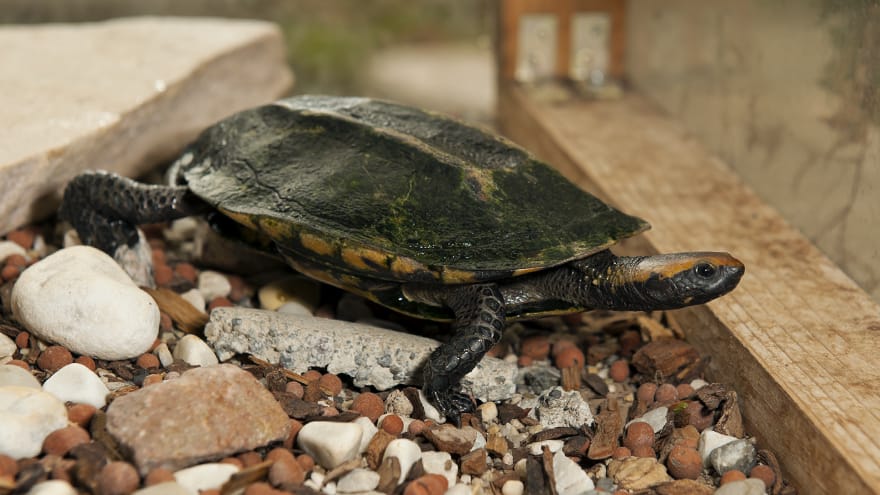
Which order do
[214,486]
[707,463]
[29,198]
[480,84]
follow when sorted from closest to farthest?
[214,486]
[707,463]
[29,198]
[480,84]

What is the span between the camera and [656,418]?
2.08 metres

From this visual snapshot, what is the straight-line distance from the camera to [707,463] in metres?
1.93

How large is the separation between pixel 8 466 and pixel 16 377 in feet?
1.10

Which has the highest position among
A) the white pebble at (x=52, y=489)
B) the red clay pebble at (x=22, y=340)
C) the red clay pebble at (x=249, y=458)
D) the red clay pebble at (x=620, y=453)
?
the white pebble at (x=52, y=489)

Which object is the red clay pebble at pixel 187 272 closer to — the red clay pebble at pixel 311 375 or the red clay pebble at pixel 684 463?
the red clay pebble at pixel 311 375

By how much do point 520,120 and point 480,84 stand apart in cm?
154

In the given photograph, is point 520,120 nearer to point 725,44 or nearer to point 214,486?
point 725,44

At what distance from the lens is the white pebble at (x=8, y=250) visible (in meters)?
2.55

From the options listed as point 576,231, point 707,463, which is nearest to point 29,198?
point 576,231

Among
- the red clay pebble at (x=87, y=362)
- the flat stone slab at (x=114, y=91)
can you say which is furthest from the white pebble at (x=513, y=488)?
the flat stone slab at (x=114, y=91)

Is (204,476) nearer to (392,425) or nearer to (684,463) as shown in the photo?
(392,425)

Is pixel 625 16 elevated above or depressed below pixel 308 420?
above

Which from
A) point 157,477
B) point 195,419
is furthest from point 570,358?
point 157,477

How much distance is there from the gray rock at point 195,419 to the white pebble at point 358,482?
16cm
